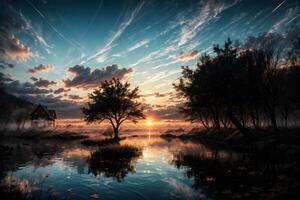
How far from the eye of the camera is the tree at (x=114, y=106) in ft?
184

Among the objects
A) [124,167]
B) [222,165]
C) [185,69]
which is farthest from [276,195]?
[185,69]

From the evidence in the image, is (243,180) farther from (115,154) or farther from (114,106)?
(114,106)

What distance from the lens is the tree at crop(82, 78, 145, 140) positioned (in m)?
56.0

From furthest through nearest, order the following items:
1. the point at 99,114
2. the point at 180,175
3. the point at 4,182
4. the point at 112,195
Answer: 1. the point at 99,114
2. the point at 180,175
3. the point at 4,182
4. the point at 112,195

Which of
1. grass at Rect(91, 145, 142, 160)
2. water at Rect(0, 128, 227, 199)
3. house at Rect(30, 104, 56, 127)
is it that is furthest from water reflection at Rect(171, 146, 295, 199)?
house at Rect(30, 104, 56, 127)

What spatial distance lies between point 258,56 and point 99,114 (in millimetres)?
37131

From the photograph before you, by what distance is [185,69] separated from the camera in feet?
174

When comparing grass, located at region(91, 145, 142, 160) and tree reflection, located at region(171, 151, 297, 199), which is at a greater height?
grass, located at region(91, 145, 142, 160)

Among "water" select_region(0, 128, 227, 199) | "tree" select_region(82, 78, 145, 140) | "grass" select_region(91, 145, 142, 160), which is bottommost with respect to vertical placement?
"water" select_region(0, 128, 227, 199)

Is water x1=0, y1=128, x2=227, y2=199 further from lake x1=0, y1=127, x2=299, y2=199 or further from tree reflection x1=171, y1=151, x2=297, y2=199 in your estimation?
tree reflection x1=171, y1=151, x2=297, y2=199

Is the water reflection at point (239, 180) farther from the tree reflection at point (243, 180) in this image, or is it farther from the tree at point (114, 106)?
the tree at point (114, 106)

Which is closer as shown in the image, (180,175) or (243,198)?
(243,198)

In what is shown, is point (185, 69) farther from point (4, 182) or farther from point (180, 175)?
point (4, 182)

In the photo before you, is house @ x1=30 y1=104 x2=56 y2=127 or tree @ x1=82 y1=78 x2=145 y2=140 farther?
house @ x1=30 y1=104 x2=56 y2=127
